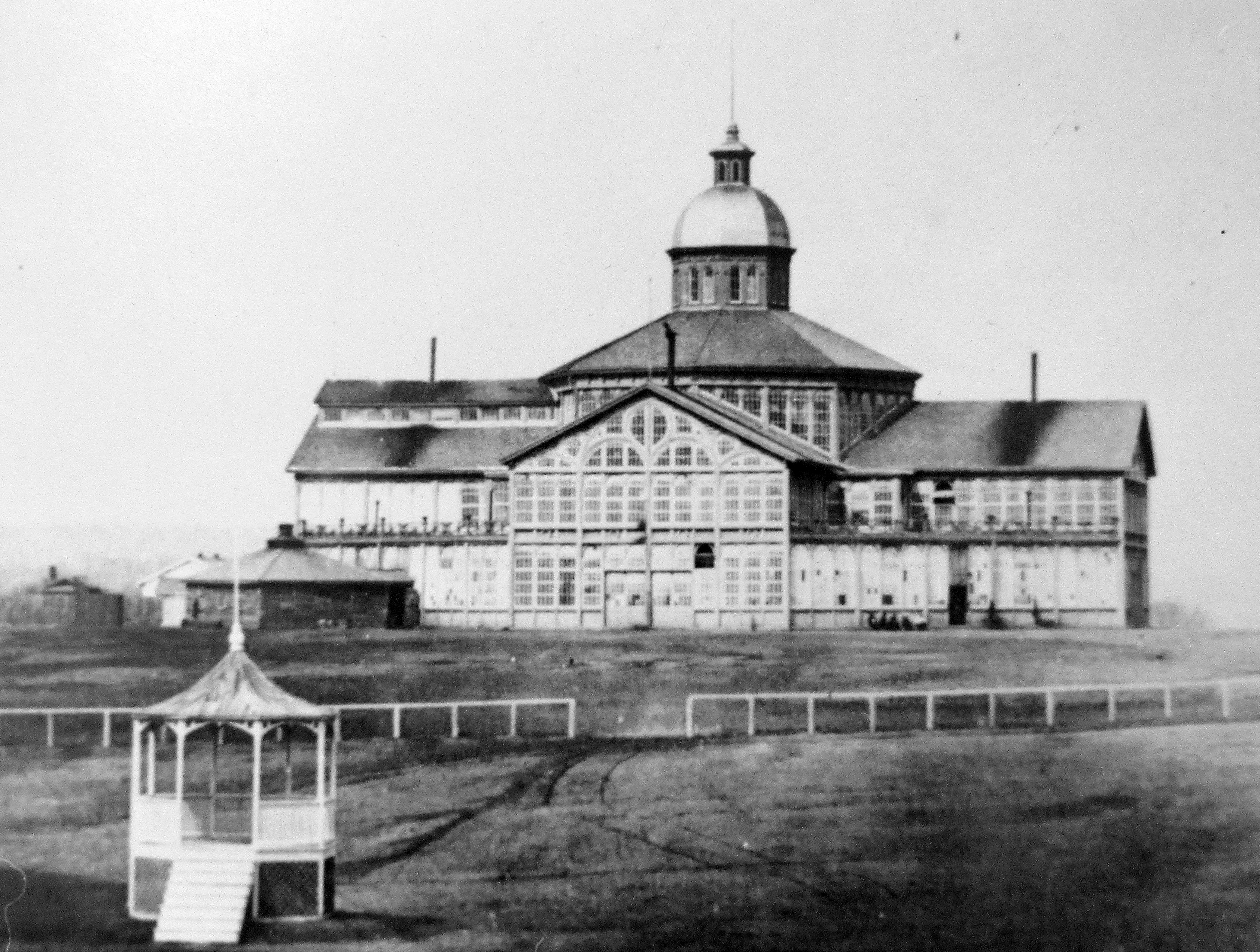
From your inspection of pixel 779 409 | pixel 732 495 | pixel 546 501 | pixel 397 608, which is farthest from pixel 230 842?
pixel 779 409

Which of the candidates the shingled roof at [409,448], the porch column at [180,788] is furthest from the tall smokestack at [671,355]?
the porch column at [180,788]

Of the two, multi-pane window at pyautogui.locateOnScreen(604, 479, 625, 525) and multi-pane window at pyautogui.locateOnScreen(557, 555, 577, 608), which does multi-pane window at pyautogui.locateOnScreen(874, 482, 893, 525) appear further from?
multi-pane window at pyautogui.locateOnScreen(557, 555, 577, 608)

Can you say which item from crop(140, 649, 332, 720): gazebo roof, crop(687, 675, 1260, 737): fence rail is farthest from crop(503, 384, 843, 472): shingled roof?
crop(140, 649, 332, 720): gazebo roof

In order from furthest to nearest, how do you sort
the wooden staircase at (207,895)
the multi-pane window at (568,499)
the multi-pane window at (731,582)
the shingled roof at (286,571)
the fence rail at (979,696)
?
the multi-pane window at (568,499)
the multi-pane window at (731,582)
the shingled roof at (286,571)
the fence rail at (979,696)
the wooden staircase at (207,895)

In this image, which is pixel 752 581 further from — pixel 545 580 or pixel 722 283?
pixel 722 283

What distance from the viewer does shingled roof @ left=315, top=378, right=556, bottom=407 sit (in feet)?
235

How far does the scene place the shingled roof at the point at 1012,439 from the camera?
215ft

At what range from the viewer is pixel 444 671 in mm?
47312

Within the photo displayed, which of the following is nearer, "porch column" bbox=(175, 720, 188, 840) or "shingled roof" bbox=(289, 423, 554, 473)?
"porch column" bbox=(175, 720, 188, 840)

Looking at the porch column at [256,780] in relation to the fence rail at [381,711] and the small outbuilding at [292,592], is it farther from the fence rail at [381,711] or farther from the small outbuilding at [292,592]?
the small outbuilding at [292,592]

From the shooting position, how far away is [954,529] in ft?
221

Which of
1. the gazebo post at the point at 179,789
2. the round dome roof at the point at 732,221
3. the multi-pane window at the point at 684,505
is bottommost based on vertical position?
the gazebo post at the point at 179,789

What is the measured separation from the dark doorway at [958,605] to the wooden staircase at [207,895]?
36.6 meters

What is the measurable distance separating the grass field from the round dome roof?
3711cm
